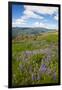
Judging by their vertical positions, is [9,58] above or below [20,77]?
above

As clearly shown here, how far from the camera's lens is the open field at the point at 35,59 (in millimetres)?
2623

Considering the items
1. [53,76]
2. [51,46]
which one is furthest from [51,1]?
[53,76]

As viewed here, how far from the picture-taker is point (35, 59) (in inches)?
106

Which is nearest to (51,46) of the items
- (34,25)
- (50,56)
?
(50,56)

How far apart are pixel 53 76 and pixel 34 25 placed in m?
0.63

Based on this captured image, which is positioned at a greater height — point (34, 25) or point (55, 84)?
point (34, 25)

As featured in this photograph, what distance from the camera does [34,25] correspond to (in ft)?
8.79

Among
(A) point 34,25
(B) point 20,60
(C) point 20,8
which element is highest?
(C) point 20,8

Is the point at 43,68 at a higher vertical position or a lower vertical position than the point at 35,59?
lower

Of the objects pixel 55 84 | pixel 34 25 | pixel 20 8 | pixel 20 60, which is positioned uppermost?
pixel 20 8

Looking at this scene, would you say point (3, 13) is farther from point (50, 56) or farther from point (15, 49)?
point (50, 56)

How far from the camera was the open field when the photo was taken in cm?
262

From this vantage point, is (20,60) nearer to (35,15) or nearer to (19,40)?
(19,40)

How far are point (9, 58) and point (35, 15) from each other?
0.57 m
